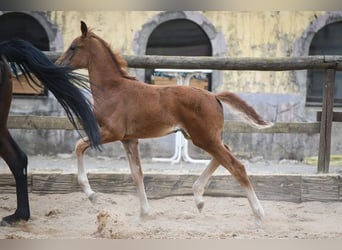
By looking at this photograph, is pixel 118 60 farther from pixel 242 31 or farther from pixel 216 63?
pixel 242 31

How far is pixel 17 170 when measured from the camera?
354 centimetres

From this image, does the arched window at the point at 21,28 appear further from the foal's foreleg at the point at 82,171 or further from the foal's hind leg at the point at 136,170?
the foal's hind leg at the point at 136,170

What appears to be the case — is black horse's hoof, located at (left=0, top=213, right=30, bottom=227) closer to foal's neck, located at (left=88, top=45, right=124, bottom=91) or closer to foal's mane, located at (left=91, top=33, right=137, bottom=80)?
foal's neck, located at (left=88, top=45, right=124, bottom=91)

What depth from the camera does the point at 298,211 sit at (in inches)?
147

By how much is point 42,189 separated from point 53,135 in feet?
1.15

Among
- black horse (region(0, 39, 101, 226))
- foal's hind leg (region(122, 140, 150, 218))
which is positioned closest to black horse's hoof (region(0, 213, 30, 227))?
black horse (region(0, 39, 101, 226))

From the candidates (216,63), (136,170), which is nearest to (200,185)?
(136,170)

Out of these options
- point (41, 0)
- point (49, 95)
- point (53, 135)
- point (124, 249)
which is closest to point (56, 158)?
point (53, 135)

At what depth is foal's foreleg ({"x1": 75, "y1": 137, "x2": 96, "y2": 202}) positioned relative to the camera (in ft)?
11.4

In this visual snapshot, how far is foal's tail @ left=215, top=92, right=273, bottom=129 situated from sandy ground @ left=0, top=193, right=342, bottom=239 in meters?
0.49

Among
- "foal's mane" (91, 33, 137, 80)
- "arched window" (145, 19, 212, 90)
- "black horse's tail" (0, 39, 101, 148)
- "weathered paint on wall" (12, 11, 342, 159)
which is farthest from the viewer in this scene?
"arched window" (145, 19, 212, 90)

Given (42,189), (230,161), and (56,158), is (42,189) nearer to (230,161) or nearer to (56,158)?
(56,158)

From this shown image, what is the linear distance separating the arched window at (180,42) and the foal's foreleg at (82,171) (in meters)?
0.62

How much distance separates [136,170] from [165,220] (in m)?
0.35
